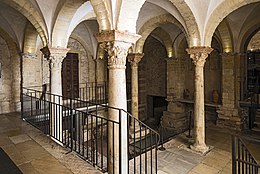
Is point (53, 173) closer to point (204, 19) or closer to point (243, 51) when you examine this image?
point (204, 19)

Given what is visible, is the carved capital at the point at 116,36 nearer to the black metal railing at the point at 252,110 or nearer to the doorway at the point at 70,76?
the black metal railing at the point at 252,110

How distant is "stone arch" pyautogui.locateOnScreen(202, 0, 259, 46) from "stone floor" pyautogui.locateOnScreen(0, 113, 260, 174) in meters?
2.90

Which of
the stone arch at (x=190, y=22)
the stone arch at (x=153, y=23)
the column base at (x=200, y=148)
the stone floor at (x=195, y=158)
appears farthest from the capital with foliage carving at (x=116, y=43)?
the stone arch at (x=153, y=23)

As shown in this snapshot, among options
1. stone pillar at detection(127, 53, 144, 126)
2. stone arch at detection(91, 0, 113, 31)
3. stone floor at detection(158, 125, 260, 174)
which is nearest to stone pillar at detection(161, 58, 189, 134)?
stone pillar at detection(127, 53, 144, 126)

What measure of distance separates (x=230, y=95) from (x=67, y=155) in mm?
6369

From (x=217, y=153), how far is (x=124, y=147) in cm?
309

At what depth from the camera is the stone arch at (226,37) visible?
6.56 m

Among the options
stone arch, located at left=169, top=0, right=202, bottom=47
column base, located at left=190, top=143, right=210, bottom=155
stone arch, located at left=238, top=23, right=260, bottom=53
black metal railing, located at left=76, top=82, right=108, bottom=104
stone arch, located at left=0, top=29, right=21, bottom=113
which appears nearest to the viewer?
stone arch, located at left=169, top=0, right=202, bottom=47

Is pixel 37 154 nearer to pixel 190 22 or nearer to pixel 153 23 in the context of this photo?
pixel 190 22

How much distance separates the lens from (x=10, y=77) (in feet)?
24.3

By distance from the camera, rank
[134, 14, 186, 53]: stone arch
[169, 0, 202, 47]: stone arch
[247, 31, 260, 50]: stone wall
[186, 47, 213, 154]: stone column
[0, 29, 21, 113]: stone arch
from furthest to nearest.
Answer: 1. [247, 31, 260, 50]: stone wall
2. [0, 29, 21, 113]: stone arch
3. [134, 14, 186, 53]: stone arch
4. [186, 47, 213, 154]: stone column
5. [169, 0, 202, 47]: stone arch

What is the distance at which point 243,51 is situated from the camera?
23.6 ft

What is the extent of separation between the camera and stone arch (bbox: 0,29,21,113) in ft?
23.6

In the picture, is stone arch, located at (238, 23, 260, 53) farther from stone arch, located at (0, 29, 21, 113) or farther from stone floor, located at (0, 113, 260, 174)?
stone arch, located at (0, 29, 21, 113)
